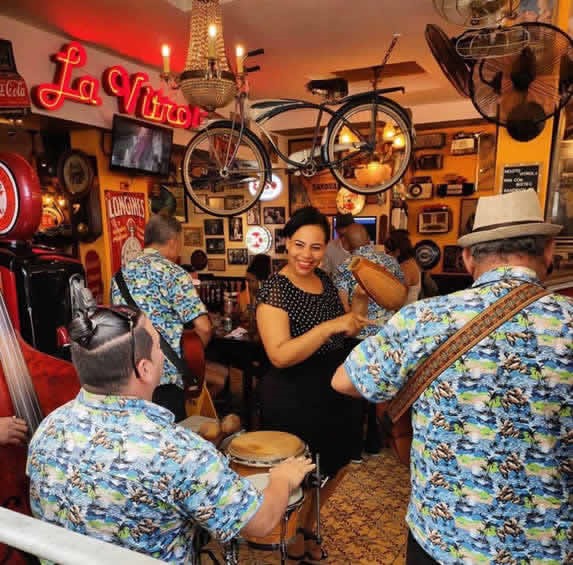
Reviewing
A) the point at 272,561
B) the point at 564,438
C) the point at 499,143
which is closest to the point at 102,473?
the point at 564,438

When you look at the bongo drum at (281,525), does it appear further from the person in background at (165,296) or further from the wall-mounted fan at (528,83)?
the wall-mounted fan at (528,83)

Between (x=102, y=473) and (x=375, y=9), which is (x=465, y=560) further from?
(x=375, y=9)

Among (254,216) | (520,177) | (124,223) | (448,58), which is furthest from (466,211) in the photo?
(124,223)

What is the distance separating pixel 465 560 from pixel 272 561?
168 centimetres

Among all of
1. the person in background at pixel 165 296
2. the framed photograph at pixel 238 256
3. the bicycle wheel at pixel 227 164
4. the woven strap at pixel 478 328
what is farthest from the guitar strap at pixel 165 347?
the framed photograph at pixel 238 256

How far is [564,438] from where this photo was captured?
1.16 m

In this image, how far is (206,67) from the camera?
126 inches

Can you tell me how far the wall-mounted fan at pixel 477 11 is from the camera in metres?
2.42

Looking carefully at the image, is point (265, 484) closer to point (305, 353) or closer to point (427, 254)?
point (305, 353)

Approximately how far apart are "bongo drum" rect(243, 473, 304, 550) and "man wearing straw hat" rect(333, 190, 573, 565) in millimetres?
469

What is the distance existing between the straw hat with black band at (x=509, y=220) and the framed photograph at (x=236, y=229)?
25.3 feet

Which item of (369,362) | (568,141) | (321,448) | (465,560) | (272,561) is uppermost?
(568,141)

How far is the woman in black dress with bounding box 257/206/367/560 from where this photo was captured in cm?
200

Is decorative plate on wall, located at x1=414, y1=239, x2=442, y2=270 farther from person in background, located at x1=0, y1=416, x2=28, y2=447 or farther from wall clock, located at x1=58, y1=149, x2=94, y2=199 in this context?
person in background, located at x1=0, y1=416, x2=28, y2=447
